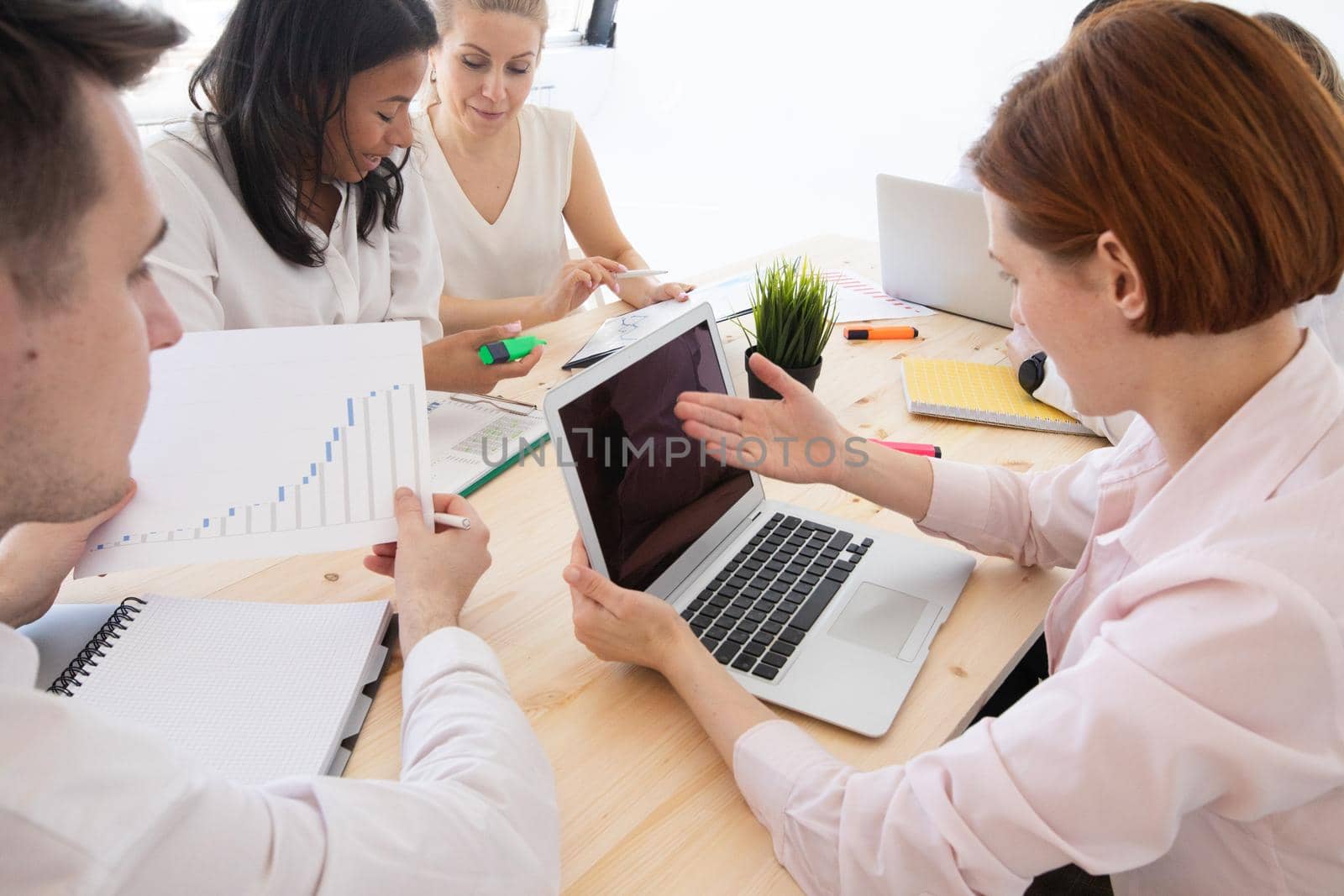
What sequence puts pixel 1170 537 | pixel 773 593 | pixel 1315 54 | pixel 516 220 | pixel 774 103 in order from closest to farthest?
pixel 1170 537, pixel 773 593, pixel 1315 54, pixel 516 220, pixel 774 103

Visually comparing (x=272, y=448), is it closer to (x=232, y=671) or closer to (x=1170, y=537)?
(x=232, y=671)

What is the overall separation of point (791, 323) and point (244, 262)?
84 centimetres

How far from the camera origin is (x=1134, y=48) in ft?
2.31

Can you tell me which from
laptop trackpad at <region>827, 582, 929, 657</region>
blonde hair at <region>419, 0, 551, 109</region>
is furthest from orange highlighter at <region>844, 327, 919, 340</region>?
blonde hair at <region>419, 0, 551, 109</region>

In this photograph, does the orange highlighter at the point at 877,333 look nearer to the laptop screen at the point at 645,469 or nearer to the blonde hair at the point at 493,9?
the laptop screen at the point at 645,469

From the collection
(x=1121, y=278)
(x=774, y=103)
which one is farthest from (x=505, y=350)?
(x=774, y=103)

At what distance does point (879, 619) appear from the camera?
38.9 inches

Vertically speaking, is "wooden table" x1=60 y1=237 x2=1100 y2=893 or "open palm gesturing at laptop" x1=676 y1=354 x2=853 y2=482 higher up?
"open palm gesturing at laptop" x1=676 y1=354 x2=853 y2=482

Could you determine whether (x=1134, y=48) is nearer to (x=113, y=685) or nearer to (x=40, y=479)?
(x=40, y=479)

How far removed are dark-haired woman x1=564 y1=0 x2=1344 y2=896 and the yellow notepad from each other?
0.61 m

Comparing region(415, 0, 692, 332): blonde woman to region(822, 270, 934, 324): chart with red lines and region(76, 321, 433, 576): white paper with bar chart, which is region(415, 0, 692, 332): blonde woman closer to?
region(822, 270, 934, 324): chart with red lines

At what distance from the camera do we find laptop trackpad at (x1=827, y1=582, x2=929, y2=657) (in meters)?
0.95

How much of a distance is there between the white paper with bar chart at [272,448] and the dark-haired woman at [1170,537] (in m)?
0.39

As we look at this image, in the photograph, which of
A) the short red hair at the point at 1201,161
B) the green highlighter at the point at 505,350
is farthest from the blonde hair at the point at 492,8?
the short red hair at the point at 1201,161
